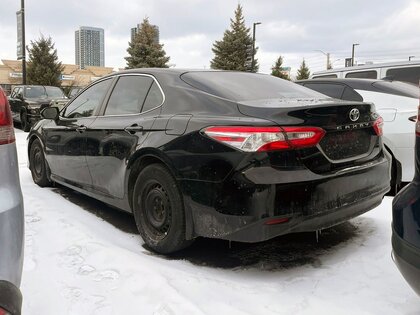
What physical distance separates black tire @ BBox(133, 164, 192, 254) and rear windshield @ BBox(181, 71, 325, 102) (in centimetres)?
74

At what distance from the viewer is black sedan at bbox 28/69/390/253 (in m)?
2.78

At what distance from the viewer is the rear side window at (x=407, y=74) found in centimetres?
788

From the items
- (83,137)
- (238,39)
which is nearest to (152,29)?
(238,39)

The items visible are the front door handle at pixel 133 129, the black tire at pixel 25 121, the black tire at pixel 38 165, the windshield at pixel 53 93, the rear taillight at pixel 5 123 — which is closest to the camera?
the rear taillight at pixel 5 123

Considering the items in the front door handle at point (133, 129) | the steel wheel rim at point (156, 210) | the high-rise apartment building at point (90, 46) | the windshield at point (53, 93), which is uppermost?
the high-rise apartment building at point (90, 46)

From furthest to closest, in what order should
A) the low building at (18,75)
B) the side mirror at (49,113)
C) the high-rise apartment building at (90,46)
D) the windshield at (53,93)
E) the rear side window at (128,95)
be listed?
the high-rise apartment building at (90,46) < the low building at (18,75) < the windshield at (53,93) < the side mirror at (49,113) < the rear side window at (128,95)

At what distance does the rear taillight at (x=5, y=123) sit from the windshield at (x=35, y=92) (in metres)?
13.4

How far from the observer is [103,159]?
13.2 ft

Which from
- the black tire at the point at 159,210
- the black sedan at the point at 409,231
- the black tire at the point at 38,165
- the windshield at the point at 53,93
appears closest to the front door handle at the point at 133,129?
the black tire at the point at 159,210

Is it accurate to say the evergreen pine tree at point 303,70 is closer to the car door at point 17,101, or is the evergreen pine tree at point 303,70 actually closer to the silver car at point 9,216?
the car door at point 17,101

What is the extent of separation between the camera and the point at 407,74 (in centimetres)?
804

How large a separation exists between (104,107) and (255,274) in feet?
7.37

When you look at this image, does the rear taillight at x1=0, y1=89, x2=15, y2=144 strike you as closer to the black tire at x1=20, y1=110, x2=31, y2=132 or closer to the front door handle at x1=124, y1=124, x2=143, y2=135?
the front door handle at x1=124, y1=124, x2=143, y2=135

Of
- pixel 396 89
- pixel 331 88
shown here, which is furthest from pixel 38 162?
pixel 396 89
